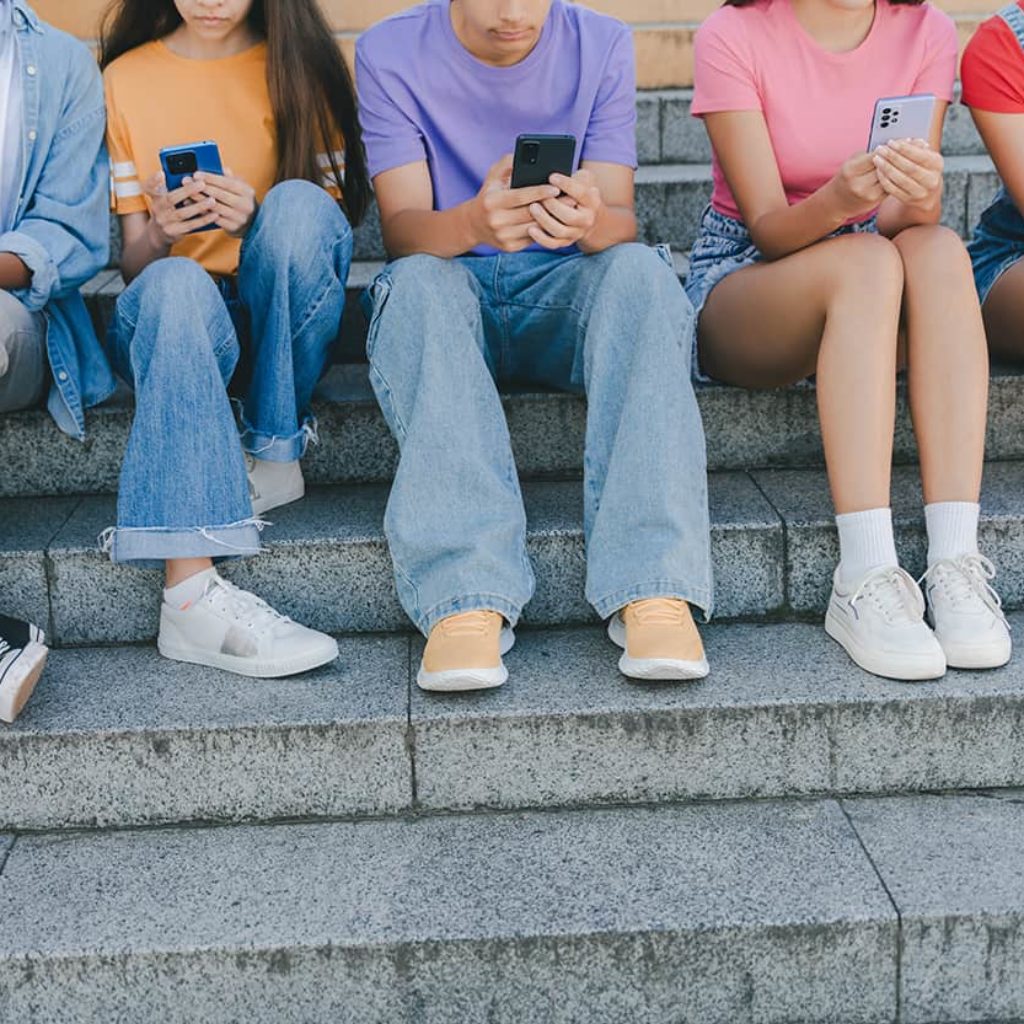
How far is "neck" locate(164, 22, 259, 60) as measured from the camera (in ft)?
9.80

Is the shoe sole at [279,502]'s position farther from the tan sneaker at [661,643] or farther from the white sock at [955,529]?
the white sock at [955,529]

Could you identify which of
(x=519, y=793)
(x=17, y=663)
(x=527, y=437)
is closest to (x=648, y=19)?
(x=527, y=437)

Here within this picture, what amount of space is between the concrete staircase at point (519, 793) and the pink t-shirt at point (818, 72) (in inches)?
22.8

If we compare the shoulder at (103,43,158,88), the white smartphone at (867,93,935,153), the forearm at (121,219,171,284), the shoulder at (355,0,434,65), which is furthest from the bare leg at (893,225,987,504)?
the shoulder at (103,43,158,88)

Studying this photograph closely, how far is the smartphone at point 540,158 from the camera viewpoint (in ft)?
8.13

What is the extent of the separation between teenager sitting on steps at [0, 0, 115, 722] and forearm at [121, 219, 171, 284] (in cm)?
5

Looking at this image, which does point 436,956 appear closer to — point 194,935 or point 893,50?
point 194,935

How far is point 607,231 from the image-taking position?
8.89 ft

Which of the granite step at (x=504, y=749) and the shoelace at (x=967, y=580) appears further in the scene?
the shoelace at (x=967, y=580)

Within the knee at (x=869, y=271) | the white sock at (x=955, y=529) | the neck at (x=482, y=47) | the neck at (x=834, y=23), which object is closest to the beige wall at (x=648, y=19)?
the neck at (x=834, y=23)

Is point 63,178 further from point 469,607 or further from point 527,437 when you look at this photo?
point 469,607

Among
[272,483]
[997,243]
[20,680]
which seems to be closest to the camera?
[20,680]

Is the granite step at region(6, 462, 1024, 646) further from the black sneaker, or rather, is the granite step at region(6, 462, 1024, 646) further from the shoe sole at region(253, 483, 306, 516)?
the black sneaker

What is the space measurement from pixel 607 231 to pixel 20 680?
4.69ft
